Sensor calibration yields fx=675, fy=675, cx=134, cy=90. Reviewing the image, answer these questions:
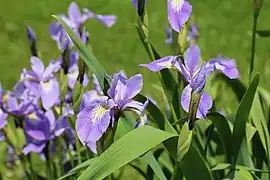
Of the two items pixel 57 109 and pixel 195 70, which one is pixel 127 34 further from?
pixel 195 70

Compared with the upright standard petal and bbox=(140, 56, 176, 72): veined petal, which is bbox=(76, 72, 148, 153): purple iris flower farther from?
the upright standard petal

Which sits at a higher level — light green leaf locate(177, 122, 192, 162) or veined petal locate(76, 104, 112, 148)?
veined petal locate(76, 104, 112, 148)

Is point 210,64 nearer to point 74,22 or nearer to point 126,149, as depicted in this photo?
point 126,149

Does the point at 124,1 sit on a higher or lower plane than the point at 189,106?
higher

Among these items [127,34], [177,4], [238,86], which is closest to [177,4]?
[177,4]

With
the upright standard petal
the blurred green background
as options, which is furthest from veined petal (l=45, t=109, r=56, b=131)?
the blurred green background

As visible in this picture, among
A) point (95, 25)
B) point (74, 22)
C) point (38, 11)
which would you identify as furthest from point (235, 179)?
point (38, 11)

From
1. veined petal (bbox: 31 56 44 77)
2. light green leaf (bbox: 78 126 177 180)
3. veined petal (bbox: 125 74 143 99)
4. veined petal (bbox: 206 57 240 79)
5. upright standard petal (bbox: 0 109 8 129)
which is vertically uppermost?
veined petal (bbox: 31 56 44 77)
